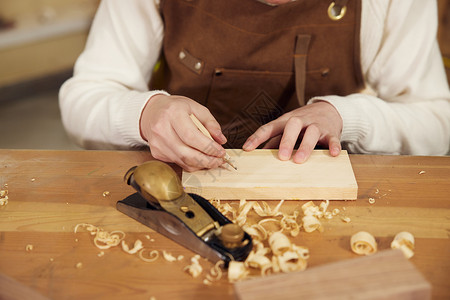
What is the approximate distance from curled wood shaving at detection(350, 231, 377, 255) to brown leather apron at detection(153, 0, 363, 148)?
589 millimetres

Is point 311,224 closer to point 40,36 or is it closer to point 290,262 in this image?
point 290,262

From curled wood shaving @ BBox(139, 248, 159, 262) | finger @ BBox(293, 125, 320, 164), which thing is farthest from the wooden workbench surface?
finger @ BBox(293, 125, 320, 164)

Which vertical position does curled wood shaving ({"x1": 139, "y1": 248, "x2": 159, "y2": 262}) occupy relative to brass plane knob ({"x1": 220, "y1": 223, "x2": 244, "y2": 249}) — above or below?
below

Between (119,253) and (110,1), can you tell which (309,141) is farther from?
(110,1)

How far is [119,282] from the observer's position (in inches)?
31.6

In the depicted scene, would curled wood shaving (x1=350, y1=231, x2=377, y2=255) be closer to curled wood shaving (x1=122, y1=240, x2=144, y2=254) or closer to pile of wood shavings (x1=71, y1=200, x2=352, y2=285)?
pile of wood shavings (x1=71, y1=200, x2=352, y2=285)

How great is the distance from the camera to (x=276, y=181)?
3.33ft

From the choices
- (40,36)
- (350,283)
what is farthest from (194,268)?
(40,36)

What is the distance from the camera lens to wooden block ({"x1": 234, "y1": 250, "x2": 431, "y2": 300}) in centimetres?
67

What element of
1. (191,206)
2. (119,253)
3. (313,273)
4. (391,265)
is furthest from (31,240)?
(391,265)

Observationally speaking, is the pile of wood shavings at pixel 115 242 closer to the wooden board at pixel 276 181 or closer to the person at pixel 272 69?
the wooden board at pixel 276 181

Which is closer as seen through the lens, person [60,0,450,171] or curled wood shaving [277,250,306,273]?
curled wood shaving [277,250,306,273]

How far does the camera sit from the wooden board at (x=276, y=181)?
3.29 ft

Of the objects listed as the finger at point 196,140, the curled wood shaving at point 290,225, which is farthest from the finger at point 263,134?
the curled wood shaving at point 290,225
